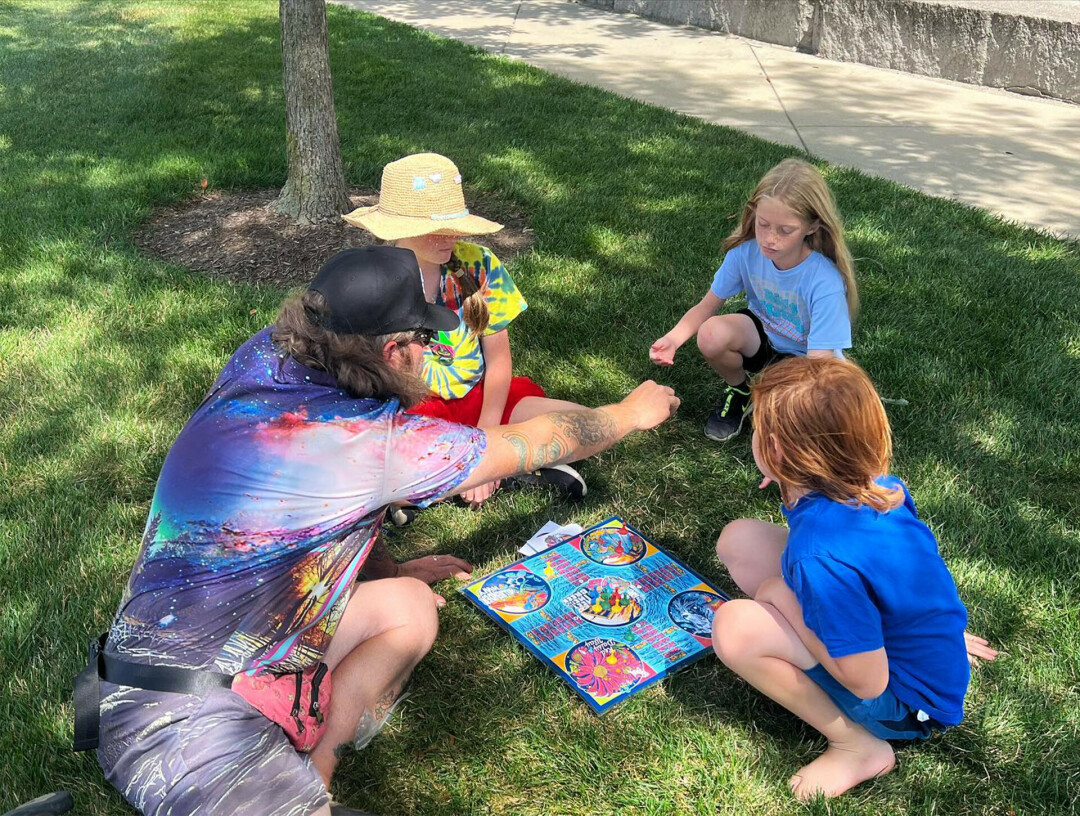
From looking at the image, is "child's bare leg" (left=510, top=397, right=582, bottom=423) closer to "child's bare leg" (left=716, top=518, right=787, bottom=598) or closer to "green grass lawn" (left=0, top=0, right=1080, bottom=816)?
"green grass lawn" (left=0, top=0, right=1080, bottom=816)

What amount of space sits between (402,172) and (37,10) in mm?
10325

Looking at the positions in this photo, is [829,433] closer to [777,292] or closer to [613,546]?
[613,546]

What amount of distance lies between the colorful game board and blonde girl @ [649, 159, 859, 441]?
2.38 ft

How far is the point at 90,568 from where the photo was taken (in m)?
2.76

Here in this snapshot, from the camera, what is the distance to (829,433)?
75.2 inches

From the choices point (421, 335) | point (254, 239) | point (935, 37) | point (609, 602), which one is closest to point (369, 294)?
point (421, 335)

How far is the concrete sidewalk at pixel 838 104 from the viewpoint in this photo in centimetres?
568

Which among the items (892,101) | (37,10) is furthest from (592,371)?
(37,10)

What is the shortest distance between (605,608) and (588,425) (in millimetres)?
721

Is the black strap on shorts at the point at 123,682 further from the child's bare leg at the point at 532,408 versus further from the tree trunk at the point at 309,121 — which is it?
the tree trunk at the point at 309,121

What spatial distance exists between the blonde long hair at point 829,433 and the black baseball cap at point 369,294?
79 centimetres

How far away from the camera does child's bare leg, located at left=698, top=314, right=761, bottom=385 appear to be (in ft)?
11.0

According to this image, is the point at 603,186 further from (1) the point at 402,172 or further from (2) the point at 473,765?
(2) the point at 473,765

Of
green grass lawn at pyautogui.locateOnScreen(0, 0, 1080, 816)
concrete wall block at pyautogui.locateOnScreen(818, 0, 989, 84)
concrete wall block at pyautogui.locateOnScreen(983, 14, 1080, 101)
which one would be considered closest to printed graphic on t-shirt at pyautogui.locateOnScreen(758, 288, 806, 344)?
green grass lawn at pyautogui.locateOnScreen(0, 0, 1080, 816)
